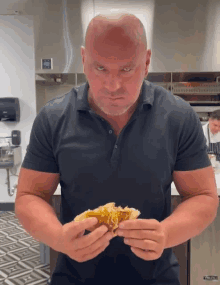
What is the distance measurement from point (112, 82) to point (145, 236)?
1.46 feet

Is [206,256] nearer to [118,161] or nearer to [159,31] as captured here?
[118,161]

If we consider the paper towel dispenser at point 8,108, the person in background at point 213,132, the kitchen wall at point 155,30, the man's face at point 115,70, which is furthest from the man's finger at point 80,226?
the paper towel dispenser at point 8,108

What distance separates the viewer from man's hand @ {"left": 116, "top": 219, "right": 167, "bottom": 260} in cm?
75

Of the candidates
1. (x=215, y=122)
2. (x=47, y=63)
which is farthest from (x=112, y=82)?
(x=47, y=63)

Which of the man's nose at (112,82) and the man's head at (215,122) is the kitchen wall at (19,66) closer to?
the man's head at (215,122)

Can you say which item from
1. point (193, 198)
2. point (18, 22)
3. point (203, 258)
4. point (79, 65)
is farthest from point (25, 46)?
point (193, 198)

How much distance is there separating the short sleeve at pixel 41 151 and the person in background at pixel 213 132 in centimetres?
315

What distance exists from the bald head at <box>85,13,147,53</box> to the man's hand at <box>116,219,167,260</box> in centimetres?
50

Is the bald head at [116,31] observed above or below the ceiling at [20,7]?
below

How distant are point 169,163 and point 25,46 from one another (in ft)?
14.2

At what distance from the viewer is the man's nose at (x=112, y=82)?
809mm

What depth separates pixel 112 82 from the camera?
810mm

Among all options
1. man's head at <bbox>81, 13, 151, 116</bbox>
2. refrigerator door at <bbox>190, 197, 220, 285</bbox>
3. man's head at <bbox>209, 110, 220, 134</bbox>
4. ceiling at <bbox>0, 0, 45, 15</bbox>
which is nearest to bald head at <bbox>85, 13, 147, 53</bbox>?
man's head at <bbox>81, 13, 151, 116</bbox>

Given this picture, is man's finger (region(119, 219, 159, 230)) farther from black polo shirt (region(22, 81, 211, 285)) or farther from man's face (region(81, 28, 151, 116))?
man's face (region(81, 28, 151, 116))
